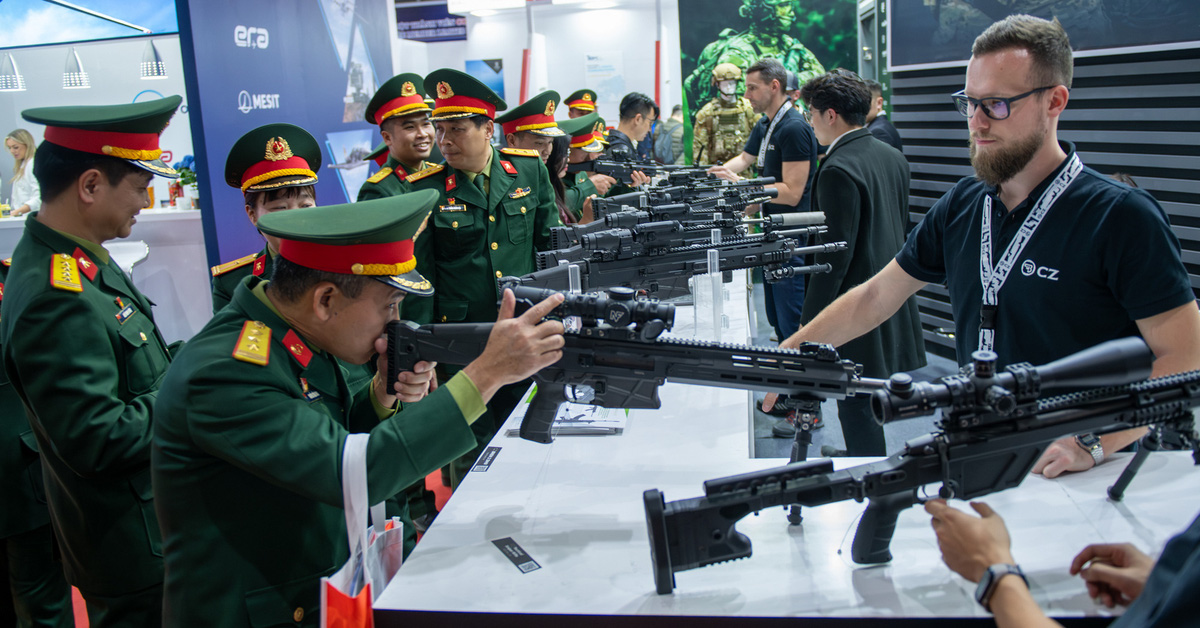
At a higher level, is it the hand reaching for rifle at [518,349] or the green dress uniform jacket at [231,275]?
the green dress uniform jacket at [231,275]

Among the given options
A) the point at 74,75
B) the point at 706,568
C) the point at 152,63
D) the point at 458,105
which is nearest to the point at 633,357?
the point at 706,568

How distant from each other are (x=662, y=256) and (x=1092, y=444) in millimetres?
2250

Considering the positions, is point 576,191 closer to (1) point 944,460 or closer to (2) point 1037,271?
(2) point 1037,271

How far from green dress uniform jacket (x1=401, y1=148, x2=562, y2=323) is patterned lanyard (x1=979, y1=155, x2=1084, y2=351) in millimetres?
2394

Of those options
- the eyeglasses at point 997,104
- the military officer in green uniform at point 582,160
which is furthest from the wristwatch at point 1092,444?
the military officer in green uniform at point 582,160

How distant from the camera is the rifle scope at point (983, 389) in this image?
60.6 inches

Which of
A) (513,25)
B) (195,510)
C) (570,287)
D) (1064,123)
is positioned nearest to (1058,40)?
(570,287)

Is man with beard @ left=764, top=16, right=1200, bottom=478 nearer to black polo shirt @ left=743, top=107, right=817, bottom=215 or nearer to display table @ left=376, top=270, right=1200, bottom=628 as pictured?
display table @ left=376, top=270, right=1200, bottom=628

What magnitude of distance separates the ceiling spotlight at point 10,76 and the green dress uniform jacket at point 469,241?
437 centimetres

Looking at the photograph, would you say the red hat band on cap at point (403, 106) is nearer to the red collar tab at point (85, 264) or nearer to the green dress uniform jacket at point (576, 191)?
the green dress uniform jacket at point (576, 191)

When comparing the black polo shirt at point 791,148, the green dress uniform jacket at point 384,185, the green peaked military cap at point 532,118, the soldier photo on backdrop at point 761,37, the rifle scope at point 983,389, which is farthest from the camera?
the soldier photo on backdrop at point 761,37

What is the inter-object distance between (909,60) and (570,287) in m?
4.50

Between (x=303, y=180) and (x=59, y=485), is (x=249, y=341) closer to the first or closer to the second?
(x=59, y=485)

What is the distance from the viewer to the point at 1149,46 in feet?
15.2
